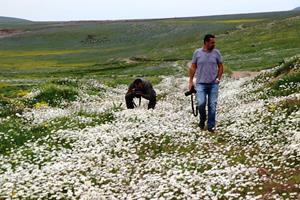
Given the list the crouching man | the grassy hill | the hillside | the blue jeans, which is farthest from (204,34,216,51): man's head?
the grassy hill

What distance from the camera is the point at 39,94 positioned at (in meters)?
32.2

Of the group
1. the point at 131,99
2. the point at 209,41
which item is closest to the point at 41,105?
the point at 131,99

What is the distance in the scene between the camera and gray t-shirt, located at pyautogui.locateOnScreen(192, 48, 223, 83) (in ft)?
64.7

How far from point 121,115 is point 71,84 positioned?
17.6 metres

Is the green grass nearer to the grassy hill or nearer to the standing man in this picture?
the standing man

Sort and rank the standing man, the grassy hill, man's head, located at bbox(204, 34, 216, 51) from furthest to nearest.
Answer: the grassy hill < the standing man < man's head, located at bbox(204, 34, 216, 51)

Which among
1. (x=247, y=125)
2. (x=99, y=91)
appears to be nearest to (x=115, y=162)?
(x=247, y=125)

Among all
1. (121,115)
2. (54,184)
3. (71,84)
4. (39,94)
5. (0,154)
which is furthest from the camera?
(71,84)

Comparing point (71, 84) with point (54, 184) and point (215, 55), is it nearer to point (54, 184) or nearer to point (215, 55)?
point (215, 55)

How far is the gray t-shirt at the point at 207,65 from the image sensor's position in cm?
1972

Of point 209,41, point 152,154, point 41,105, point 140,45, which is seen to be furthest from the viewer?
point 140,45

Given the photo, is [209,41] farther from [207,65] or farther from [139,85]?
Result: [139,85]

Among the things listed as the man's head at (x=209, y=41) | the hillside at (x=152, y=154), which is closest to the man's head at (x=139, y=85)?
the hillside at (x=152, y=154)

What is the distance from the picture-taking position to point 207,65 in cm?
1973
